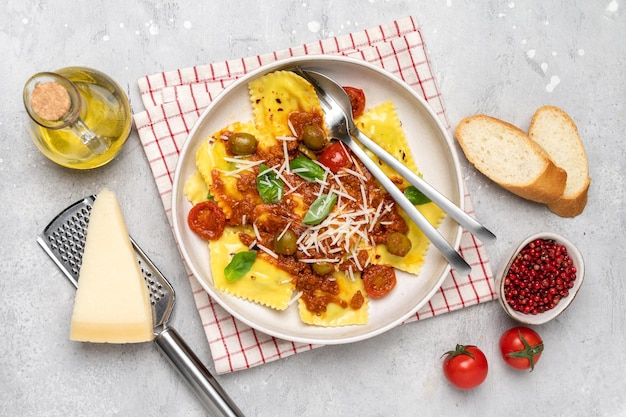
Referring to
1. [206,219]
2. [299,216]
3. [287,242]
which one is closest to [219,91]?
[206,219]

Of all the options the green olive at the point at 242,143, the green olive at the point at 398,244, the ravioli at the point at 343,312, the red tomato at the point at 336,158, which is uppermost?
the green olive at the point at 242,143

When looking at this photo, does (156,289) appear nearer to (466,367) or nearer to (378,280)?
(378,280)

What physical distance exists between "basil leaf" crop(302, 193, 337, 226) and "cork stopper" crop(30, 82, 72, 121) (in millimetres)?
1640

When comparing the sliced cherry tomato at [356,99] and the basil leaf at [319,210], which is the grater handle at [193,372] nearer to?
the basil leaf at [319,210]

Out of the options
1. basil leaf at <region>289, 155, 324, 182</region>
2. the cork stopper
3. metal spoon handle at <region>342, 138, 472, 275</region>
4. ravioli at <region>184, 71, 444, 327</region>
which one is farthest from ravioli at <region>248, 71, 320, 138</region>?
the cork stopper

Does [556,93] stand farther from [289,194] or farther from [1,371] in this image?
[1,371]

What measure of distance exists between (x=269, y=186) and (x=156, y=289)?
111 cm

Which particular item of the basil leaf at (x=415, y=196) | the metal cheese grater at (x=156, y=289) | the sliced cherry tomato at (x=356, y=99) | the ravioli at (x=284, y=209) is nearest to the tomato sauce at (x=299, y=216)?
the ravioli at (x=284, y=209)

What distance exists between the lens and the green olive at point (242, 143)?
4246 millimetres

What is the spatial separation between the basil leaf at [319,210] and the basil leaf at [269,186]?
0.79 feet

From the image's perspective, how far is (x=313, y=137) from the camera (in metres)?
4.26

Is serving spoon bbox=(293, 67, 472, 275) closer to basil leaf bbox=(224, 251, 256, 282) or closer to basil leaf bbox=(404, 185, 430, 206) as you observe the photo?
basil leaf bbox=(404, 185, 430, 206)

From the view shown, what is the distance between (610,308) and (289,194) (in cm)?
263

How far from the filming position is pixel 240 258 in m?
4.25
